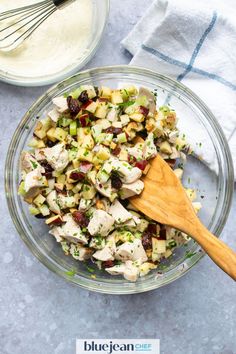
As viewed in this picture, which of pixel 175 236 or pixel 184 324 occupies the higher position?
pixel 175 236

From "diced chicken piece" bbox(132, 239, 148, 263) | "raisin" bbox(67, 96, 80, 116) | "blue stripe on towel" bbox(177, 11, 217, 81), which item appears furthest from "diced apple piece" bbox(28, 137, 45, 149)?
Result: "blue stripe on towel" bbox(177, 11, 217, 81)

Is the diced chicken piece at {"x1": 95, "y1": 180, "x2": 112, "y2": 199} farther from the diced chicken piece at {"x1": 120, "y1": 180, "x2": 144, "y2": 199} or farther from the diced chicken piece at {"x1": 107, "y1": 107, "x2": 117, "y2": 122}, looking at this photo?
the diced chicken piece at {"x1": 107, "y1": 107, "x2": 117, "y2": 122}

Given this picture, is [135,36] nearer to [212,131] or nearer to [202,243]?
[212,131]

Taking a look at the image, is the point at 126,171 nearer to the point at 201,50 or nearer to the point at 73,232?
the point at 73,232

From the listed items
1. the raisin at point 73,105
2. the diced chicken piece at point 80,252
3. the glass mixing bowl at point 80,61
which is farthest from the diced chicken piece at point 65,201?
the glass mixing bowl at point 80,61

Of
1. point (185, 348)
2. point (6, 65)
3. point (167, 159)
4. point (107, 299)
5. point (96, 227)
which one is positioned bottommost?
point (185, 348)

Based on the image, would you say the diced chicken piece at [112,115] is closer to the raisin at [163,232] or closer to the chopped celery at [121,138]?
the chopped celery at [121,138]

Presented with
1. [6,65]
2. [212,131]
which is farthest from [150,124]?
[6,65]

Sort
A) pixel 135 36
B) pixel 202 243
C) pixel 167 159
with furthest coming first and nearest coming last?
pixel 135 36 → pixel 167 159 → pixel 202 243
